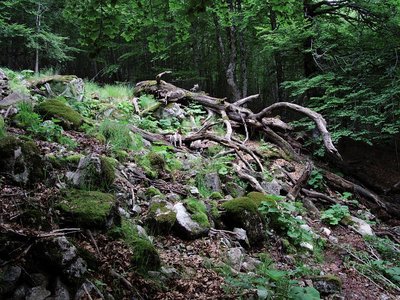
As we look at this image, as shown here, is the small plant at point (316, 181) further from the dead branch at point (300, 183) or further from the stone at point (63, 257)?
the stone at point (63, 257)

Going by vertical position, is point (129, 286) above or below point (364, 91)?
below

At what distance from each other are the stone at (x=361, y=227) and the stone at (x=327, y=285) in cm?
248

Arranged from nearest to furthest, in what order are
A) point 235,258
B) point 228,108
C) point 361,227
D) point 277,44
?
1. point 235,258
2. point 361,227
3. point 228,108
4. point 277,44

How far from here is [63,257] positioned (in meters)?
2.65

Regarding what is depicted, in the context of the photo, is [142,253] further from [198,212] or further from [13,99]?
[13,99]

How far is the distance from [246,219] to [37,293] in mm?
3123

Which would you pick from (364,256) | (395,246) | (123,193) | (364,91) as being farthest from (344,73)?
(123,193)

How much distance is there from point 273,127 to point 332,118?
1643 mm

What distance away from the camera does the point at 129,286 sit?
296 cm

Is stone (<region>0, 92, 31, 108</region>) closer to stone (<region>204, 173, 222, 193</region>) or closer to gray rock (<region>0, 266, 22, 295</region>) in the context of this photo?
stone (<region>204, 173, 222, 193</region>)

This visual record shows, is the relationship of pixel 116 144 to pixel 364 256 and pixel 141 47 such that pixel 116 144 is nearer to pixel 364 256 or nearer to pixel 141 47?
pixel 364 256

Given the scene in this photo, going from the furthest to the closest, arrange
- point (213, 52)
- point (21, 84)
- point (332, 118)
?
point (213, 52) → point (332, 118) → point (21, 84)

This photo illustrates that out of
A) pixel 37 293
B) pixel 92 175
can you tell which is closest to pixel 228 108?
pixel 92 175

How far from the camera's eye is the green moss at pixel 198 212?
451 cm
